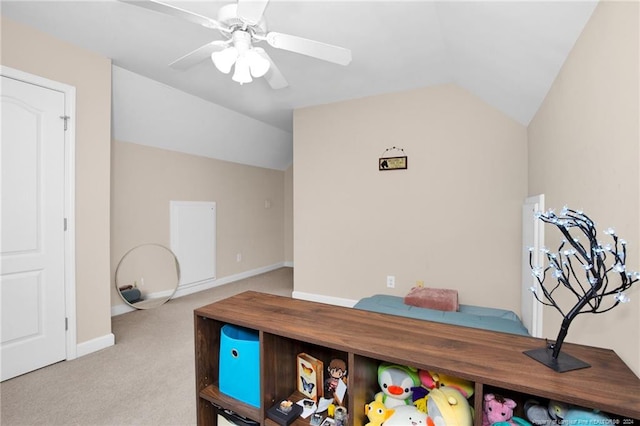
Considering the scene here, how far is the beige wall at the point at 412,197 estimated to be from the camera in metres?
2.76

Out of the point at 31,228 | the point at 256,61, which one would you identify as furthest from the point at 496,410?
the point at 31,228

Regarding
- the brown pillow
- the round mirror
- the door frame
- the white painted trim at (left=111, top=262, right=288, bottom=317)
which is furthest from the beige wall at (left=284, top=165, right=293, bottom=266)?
the door frame

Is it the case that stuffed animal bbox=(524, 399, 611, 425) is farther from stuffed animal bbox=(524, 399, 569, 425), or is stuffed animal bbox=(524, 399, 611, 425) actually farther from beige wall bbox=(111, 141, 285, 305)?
beige wall bbox=(111, 141, 285, 305)

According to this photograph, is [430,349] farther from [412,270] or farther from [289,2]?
[412,270]

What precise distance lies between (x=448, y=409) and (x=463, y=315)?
176 cm

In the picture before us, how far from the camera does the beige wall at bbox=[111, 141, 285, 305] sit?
135 inches

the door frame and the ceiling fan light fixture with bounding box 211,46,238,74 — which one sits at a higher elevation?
the ceiling fan light fixture with bounding box 211,46,238,74

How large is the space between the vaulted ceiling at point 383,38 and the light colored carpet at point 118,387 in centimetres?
241

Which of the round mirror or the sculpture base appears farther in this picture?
the round mirror

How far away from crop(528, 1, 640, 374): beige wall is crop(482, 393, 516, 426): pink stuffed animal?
0.34m

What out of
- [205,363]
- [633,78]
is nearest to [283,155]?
[205,363]

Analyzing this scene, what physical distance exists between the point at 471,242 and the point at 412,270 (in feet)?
2.08

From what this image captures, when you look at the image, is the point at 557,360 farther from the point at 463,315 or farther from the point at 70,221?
the point at 70,221

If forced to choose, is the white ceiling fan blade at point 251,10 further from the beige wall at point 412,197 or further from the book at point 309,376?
the beige wall at point 412,197
